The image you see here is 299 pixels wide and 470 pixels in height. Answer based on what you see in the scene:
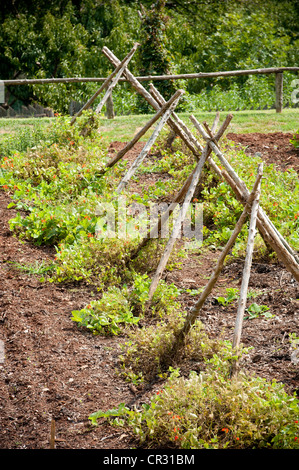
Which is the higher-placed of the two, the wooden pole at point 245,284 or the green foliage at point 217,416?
the wooden pole at point 245,284

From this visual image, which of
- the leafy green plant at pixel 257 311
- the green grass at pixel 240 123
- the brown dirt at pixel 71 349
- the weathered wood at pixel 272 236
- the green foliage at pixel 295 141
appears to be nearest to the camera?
the brown dirt at pixel 71 349

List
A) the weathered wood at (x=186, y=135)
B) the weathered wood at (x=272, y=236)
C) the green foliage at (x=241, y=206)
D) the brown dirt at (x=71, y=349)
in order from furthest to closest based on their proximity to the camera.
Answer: the weathered wood at (x=186, y=135), the green foliage at (x=241, y=206), the weathered wood at (x=272, y=236), the brown dirt at (x=71, y=349)

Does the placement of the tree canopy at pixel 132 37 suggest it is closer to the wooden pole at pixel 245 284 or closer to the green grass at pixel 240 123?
the green grass at pixel 240 123

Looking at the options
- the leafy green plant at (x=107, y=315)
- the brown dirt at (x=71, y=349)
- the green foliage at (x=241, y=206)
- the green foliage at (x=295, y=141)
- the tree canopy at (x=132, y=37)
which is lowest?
the brown dirt at (x=71, y=349)

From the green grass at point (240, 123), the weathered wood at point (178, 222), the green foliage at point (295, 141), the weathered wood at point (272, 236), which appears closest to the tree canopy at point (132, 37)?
the green grass at point (240, 123)

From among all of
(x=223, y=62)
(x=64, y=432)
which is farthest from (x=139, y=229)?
(x=223, y=62)

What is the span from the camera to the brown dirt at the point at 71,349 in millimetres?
3371

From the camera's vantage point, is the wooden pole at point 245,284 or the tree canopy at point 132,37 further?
the tree canopy at point 132,37

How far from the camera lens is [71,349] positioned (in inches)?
165

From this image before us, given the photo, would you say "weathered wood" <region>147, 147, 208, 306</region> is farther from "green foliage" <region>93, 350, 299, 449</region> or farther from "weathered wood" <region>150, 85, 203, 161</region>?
"green foliage" <region>93, 350, 299, 449</region>

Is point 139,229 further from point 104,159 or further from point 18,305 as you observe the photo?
point 104,159

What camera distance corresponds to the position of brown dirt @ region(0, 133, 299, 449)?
3.37 meters

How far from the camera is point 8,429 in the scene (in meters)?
3.34
